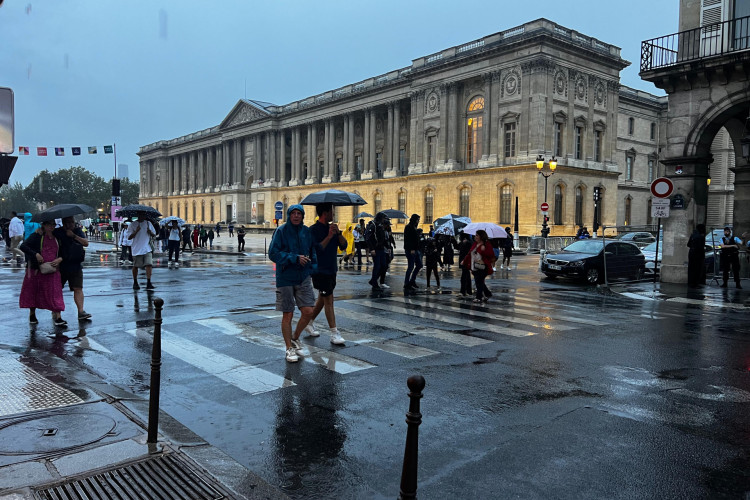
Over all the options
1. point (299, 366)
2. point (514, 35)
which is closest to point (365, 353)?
point (299, 366)

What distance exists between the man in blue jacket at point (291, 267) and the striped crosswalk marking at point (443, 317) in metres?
3.48

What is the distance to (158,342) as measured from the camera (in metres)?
4.49

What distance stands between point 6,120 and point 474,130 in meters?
52.1

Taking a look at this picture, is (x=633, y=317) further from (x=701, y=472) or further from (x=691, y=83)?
(x=691, y=83)

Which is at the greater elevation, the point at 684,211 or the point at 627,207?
the point at 627,207

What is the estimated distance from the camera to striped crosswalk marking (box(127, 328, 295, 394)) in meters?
6.33

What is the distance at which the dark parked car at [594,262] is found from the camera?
60.8 feet

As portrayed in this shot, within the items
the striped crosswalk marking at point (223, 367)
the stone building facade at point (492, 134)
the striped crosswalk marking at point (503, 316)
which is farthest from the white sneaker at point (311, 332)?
the stone building facade at point (492, 134)

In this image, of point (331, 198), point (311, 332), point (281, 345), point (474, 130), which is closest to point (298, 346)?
point (281, 345)

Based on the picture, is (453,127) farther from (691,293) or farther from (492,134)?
(691,293)

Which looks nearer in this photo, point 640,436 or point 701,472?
point 701,472

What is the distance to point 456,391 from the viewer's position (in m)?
6.08

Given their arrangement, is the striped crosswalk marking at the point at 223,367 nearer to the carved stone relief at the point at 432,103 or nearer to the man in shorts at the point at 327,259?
the man in shorts at the point at 327,259

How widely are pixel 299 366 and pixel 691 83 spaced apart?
52.6ft
